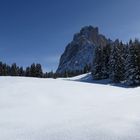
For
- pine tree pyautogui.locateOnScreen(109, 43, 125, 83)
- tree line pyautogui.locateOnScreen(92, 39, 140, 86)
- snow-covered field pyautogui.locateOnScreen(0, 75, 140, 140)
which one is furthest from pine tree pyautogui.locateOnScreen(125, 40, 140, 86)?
snow-covered field pyautogui.locateOnScreen(0, 75, 140, 140)

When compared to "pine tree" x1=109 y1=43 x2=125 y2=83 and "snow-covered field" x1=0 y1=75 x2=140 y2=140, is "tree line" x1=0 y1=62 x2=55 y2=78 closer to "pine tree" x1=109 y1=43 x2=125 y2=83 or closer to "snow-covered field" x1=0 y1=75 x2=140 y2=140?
"pine tree" x1=109 y1=43 x2=125 y2=83

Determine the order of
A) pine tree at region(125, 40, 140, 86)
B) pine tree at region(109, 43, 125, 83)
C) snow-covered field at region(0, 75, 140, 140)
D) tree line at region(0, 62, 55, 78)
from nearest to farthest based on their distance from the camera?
snow-covered field at region(0, 75, 140, 140), pine tree at region(125, 40, 140, 86), pine tree at region(109, 43, 125, 83), tree line at region(0, 62, 55, 78)

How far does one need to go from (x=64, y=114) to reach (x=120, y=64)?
4521 centimetres

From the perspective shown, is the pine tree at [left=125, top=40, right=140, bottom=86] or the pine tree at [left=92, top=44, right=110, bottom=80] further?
the pine tree at [left=92, top=44, right=110, bottom=80]

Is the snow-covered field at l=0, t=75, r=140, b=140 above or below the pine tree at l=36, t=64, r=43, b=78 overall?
below

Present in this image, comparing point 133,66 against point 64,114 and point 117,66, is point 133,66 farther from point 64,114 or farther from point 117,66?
point 64,114

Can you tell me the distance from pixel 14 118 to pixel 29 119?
1.72 ft

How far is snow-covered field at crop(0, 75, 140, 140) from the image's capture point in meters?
6.82

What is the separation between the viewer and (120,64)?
52531 mm

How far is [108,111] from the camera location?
9258 millimetres

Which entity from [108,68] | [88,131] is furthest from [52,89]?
[108,68]

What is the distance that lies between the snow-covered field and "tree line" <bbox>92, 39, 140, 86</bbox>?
33.6 metres

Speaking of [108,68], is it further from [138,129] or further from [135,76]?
[138,129]

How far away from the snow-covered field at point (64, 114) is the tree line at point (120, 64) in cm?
3360
